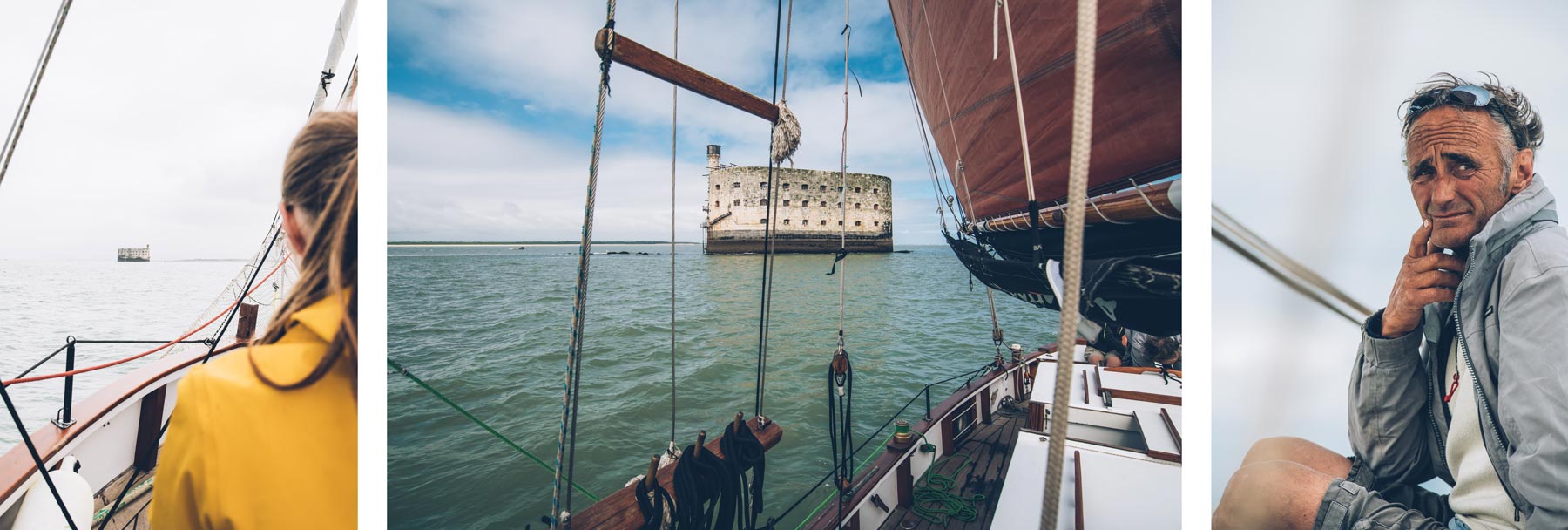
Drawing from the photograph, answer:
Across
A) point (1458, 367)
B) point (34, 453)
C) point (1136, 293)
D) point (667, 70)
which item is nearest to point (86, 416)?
point (34, 453)

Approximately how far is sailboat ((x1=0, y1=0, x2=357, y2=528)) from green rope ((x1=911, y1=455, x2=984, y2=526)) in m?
1.55

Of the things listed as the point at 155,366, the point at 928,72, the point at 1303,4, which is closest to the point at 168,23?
the point at 155,366

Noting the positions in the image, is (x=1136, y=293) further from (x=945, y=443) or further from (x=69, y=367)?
(x=69, y=367)

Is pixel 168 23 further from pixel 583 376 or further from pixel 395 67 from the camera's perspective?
pixel 583 376

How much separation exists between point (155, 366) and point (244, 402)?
0.65 meters

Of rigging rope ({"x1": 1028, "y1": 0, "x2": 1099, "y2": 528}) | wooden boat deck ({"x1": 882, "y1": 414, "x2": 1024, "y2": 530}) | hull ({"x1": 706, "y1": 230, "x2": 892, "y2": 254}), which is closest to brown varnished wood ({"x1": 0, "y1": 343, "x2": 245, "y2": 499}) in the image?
rigging rope ({"x1": 1028, "y1": 0, "x2": 1099, "y2": 528})

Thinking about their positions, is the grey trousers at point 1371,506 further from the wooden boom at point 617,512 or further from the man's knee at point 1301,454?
the wooden boom at point 617,512

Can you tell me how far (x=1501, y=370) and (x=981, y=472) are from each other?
1348mm

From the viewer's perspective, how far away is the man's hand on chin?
1.79 feet

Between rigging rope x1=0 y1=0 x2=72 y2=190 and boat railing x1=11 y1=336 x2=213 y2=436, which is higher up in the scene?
rigging rope x1=0 y1=0 x2=72 y2=190

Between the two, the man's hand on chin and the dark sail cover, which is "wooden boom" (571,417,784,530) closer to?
the dark sail cover

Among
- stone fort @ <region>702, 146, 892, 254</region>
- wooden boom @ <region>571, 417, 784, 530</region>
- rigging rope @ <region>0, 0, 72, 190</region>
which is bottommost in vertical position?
wooden boom @ <region>571, 417, 784, 530</region>

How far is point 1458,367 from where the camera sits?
0.56 meters

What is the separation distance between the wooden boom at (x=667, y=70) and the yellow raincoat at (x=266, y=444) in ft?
1.57
